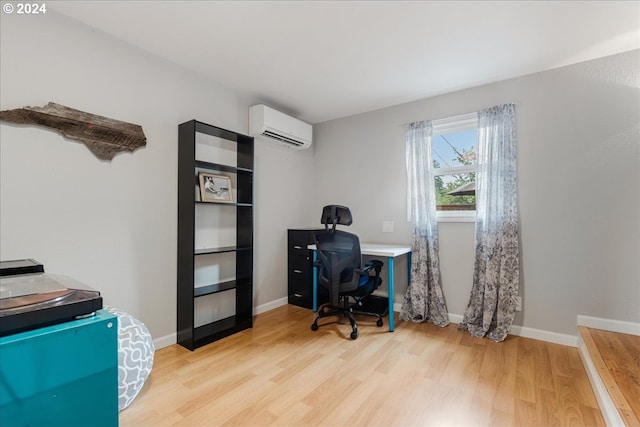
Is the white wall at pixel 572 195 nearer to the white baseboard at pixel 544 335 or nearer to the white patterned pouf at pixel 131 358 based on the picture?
the white baseboard at pixel 544 335

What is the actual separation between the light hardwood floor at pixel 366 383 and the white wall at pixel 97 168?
74cm

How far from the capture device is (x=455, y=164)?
10.1ft

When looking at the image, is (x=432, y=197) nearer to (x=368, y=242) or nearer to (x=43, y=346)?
(x=368, y=242)

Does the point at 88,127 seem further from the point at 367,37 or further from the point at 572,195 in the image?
the point at 572,195

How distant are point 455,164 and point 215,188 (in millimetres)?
2454

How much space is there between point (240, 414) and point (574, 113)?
3330 mm

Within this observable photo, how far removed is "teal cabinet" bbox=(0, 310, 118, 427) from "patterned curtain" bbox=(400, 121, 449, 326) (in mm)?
2636

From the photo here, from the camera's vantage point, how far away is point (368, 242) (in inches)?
140

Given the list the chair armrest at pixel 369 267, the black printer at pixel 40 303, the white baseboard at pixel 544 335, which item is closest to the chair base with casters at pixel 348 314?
the chair armrest at pixel 369 267

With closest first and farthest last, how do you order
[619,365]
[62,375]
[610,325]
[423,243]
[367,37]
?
[62,375] < [619,365] < [367,37] < [610,325] < [423,243]

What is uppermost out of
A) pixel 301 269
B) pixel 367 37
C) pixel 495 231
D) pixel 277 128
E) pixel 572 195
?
pixel 367 37

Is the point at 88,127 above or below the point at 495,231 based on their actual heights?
above

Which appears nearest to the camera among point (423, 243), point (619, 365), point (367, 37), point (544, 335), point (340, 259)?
point (619, 365)

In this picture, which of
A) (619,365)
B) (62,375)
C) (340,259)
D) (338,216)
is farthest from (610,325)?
(62,375)
